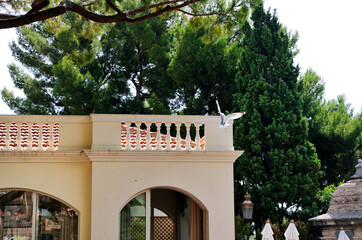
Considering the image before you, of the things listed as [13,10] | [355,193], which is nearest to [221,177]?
[355,193]

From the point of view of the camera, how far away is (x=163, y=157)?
1140cm

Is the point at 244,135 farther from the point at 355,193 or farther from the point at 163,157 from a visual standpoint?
the point at 163,157

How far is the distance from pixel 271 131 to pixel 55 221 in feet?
29.1

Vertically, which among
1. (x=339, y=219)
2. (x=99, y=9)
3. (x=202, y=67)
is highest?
(x=202, y=67)

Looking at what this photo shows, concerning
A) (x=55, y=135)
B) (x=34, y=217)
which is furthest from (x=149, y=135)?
(x=34, y=217)

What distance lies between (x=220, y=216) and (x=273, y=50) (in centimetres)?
907

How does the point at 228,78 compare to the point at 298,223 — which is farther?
the point at 228,78

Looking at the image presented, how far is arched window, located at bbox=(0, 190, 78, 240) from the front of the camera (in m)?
11.1

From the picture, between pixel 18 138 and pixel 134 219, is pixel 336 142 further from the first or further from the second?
pixel 18 138

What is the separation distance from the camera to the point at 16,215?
11.1 m

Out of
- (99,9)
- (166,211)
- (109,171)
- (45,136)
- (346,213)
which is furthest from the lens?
(166,211)

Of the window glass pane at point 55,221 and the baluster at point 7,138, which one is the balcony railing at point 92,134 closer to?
the baluster at point 7,138

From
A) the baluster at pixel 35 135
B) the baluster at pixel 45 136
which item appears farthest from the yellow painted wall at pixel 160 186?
the baluster at pixel 35 135

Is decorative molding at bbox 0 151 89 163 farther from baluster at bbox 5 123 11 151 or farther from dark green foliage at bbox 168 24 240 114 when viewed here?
dark green foliage at bbox 168 24 240 114
